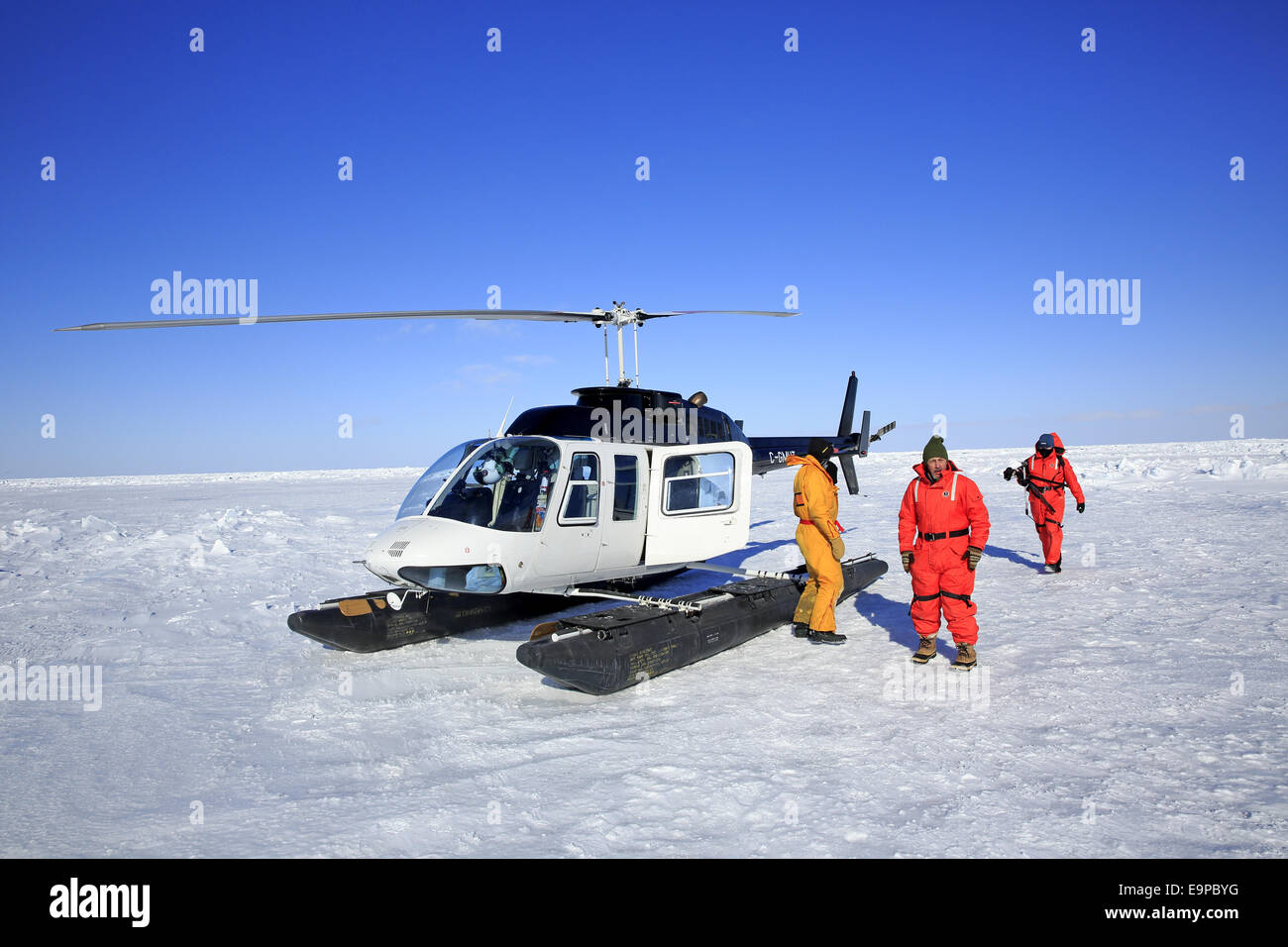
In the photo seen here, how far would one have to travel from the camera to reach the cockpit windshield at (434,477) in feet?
20.0

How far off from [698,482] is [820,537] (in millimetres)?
1460

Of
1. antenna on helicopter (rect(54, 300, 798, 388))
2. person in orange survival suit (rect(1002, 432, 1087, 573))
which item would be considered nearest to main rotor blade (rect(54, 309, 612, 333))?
antenna on helicopter (rect(54, 300, 798, 388))

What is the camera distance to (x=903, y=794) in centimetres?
360

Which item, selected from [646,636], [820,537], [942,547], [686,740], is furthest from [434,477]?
[942,547]

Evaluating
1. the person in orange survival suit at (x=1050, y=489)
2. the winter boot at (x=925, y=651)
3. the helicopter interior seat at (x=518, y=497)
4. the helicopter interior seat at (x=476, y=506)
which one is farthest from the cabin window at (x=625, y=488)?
the person in orange survival suit at (x=1050, y=489)

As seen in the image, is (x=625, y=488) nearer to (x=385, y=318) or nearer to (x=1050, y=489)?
(x=385, y=318)

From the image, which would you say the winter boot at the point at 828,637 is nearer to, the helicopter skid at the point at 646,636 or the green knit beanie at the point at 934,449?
the helicopter skid at the point at 646,636

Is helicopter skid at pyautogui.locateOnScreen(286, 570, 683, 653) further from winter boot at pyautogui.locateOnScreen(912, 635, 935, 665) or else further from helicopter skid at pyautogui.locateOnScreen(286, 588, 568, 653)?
winter boot at pyautogui.locateOnScreen(912, 635, 935, 665)

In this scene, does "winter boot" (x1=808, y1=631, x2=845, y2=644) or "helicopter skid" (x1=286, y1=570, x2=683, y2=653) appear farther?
"winter boot" (x1=808, y1=631, x2=845, y2=644)

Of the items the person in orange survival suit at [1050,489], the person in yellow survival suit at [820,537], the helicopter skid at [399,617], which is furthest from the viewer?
the person in orange survival suit at [1050,489]

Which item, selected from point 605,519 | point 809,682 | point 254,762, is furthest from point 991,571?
point 254,762

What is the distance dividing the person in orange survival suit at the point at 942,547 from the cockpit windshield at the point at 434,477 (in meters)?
3.76

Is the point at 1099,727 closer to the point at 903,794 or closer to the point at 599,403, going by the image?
the point at 903,794

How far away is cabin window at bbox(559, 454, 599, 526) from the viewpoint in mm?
6254
